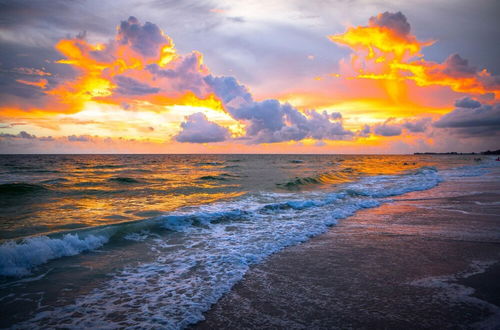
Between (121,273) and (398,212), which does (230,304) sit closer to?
(121,273)

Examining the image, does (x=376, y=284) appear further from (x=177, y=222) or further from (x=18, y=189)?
(x=18, y=189)

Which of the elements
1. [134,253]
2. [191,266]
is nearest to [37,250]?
[134,253]

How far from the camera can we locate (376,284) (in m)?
5.17

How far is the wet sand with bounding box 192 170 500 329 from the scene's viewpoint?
13.3 ft

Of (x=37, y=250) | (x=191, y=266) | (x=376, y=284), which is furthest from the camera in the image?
(x=37, y=250)

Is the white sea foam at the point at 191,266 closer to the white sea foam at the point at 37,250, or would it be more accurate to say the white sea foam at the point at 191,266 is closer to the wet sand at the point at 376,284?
the wet sand at the point at 376,284

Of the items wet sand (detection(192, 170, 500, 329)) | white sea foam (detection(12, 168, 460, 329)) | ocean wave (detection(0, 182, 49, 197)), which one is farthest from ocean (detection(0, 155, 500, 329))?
ocean wave (detection(0, 182, 49, 197))

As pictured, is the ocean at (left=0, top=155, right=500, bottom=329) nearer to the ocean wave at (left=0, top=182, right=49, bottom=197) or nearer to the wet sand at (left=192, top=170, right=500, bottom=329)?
the wet sand at (left=192, top=170, right=500, bottom=329)

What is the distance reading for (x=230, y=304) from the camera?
4.62 m

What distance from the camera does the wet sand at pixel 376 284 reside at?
4039mm

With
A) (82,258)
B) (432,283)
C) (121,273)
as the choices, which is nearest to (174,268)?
(121,273)

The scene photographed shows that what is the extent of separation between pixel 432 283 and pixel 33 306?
270 inches

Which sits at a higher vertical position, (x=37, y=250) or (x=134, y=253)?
(x=37, y=250)

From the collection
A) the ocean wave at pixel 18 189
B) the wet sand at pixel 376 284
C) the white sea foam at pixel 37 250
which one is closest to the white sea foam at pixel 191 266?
the wet sand at pixel 376 284
